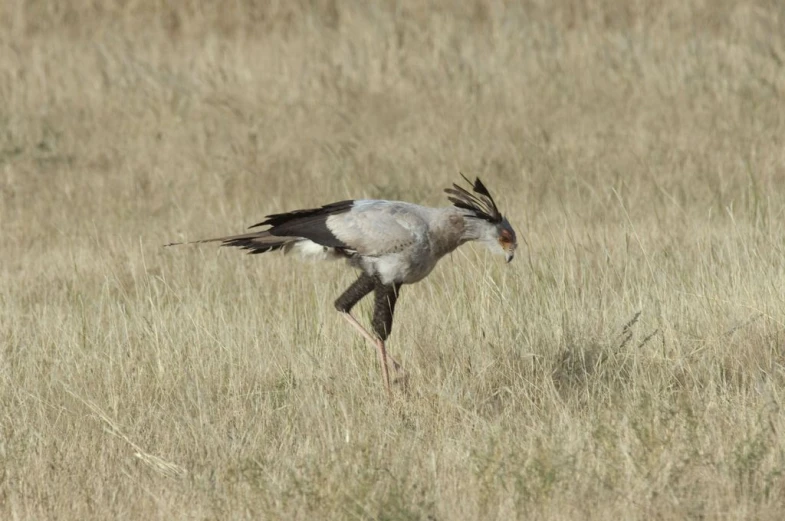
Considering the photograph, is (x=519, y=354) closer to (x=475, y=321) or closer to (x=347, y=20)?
(x=475, y=321)

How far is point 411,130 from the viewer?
417 inches

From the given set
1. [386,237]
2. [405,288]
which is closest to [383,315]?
[386,237]

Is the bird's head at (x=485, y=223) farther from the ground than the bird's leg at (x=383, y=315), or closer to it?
farther from the ground

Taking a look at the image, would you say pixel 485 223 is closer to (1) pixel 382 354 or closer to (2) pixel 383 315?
(2) pixel 383 315

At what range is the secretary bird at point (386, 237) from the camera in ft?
17.7

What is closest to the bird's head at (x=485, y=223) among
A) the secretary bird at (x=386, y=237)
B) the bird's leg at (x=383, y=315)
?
the secretary bird at (x=386, y=237)

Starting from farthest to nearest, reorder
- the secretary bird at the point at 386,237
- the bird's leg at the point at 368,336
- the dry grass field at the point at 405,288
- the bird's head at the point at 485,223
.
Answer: the bird's leg at the point at 368,336 → the bird's head at the point at 485,223 → the secretary bird at the point at 386,237 → the dry grass field at the point at 405,288

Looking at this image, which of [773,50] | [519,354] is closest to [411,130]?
[773,50]

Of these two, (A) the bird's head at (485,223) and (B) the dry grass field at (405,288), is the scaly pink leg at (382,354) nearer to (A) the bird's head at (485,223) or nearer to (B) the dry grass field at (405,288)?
(B) the dry grass field at (405,288)

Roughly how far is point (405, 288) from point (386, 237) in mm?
1705

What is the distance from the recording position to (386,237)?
17.6 ft

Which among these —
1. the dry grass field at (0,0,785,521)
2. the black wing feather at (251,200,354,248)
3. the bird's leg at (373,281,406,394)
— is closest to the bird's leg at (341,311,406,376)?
the bird's leg at (373,281,406,394)

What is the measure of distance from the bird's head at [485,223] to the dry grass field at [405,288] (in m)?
0.53

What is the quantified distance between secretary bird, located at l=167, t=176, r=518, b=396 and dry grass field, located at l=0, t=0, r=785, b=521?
1.34 ft
